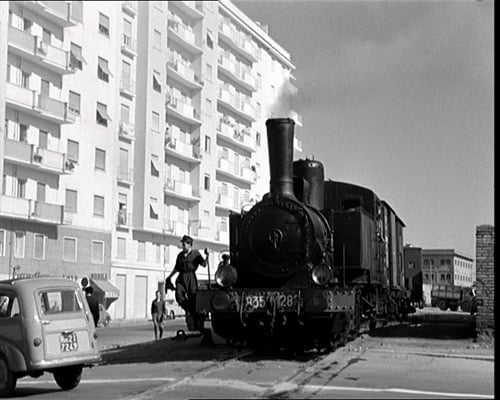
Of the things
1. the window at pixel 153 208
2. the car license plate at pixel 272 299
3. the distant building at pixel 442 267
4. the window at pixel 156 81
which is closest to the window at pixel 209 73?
the window at pixel 156 81

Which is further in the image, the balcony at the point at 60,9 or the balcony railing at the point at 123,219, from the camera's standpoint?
the balcony railing at the point at 123,219

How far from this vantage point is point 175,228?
1329 centimetres

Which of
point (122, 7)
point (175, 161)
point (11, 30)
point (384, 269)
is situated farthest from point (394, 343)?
point (122, 7)

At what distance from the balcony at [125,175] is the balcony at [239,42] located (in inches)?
104

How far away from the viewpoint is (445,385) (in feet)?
38.8

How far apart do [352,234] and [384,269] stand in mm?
5025

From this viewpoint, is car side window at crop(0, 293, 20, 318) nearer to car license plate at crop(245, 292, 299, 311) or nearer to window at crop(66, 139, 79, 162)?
window at crop(66, 139, 79, 162)

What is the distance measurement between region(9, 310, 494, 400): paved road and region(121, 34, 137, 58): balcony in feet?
13.9

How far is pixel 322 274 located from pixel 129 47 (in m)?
6.87

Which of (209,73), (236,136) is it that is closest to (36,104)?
(209,73)

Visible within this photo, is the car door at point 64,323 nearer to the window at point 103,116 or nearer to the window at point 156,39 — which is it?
the window at point 156,39

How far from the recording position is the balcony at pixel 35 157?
9.54 m

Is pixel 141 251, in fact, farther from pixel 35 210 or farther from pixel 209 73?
pixel 209 73

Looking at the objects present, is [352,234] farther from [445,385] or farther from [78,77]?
[78,77]
